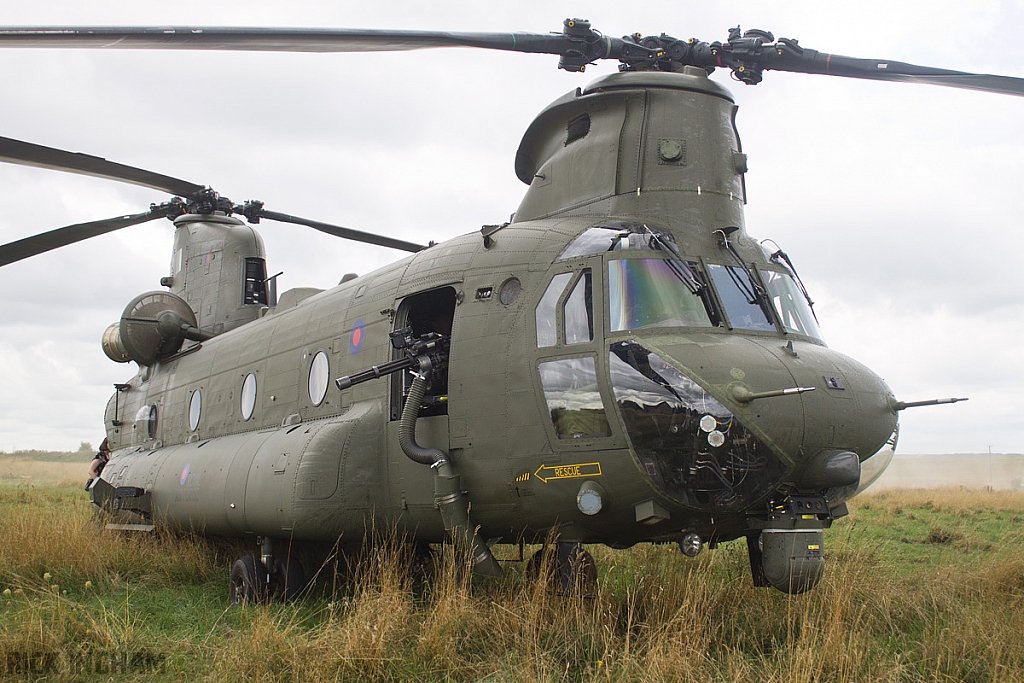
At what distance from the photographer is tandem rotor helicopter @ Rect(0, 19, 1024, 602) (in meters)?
5.85

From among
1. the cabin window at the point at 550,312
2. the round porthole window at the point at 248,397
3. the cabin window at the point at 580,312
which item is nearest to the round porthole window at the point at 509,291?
the cabin window at the point at 550,312

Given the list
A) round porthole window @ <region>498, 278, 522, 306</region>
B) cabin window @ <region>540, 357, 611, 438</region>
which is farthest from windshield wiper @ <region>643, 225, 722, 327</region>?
round porthole window @ <region>498, 278, 522, 306</region>

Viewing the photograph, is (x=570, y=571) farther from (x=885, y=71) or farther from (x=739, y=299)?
(x=885, y=71)

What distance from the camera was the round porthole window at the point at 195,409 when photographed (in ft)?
38.6

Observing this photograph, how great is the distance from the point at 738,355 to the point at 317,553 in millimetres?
6055

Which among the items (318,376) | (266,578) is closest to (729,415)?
(318,376)

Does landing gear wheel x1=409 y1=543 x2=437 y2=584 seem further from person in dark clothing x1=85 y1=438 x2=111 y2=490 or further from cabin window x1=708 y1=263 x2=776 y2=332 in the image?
person in dark clothing x1=85 y1=438 x2=111 y2=490

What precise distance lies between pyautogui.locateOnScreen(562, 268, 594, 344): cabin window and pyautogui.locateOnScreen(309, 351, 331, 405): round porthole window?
3.28m

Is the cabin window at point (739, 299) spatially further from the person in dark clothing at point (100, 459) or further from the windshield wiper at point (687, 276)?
the person in dark clothing at point (100, 459)

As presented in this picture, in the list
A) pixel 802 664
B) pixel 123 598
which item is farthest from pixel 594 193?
pixel 123 598

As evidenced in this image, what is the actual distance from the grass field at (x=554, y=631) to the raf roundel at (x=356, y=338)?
2.00m

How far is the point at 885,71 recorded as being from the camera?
736 cm

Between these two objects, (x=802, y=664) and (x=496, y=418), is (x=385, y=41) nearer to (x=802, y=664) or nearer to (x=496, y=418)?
(x=496, y=418)

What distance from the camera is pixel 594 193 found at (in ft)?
25.3
